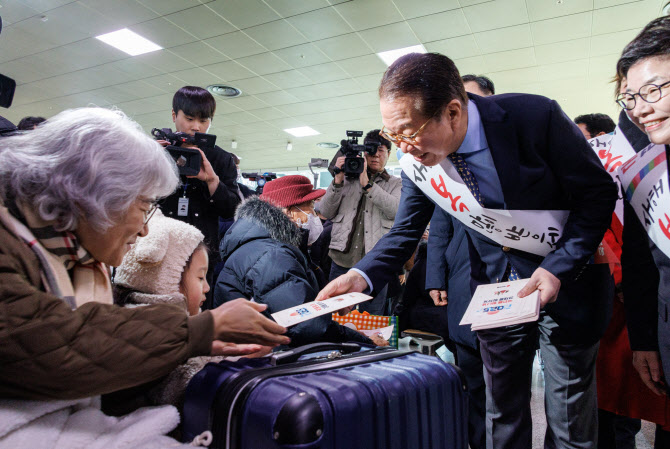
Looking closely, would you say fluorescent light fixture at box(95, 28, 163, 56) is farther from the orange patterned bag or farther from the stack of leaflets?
the stack of leaflets

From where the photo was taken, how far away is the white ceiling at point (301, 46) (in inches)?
176

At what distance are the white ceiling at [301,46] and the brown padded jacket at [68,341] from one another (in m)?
4.34

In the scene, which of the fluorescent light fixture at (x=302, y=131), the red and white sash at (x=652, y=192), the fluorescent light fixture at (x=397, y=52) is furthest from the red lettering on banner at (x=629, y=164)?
the fluorescent light fixture at (x=302, y=131)

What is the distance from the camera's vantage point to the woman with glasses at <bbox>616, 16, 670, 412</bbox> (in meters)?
1.03

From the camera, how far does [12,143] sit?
31.3 inches

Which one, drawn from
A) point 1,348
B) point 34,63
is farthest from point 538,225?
point 34,63

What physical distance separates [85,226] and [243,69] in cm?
577

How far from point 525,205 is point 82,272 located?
1111mm

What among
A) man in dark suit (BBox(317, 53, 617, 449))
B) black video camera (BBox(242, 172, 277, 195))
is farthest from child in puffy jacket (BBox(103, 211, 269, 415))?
black video camera (BBox(242, 172, 277, 195))

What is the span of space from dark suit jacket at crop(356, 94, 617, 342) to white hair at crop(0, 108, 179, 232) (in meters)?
0.92

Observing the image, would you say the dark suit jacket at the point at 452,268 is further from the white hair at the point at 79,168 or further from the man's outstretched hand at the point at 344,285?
the white hair at the point at 79,168

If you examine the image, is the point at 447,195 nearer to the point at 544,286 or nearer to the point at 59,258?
the point at 544,286

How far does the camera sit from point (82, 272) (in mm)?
848

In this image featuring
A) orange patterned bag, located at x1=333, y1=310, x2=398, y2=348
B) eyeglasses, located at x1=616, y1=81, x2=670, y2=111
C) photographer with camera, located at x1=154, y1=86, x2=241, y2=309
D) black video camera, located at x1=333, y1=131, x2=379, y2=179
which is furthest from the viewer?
black video camera, located at x1=333, y1=131, x2=379, y2=179
